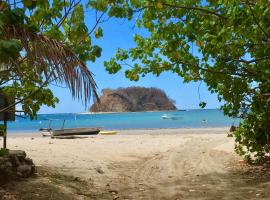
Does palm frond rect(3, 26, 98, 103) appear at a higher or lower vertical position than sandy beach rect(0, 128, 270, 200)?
higher

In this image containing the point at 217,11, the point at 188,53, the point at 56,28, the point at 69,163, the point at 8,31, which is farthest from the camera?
the point at 69,163

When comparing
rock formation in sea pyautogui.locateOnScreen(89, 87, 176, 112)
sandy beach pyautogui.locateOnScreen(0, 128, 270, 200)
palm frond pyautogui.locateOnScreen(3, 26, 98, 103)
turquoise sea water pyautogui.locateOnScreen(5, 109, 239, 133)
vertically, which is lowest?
sandy beach pyautogui.locateOnScreen(0, 128, 270, 200)

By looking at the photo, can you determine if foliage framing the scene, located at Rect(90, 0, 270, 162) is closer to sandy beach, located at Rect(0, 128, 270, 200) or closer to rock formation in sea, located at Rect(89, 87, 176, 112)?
sandy beach, located at Rect(0, 128, 270, 200)

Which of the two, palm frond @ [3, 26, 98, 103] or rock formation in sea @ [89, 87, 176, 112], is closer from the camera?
palm frond @ [3, 26, 98, 103]

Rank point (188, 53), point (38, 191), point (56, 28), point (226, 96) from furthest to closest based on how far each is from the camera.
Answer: point (226, 96), point (188, 53), point (38, 191), point (56, 28)

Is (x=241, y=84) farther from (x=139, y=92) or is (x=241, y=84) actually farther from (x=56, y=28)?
(x=139, y=92)

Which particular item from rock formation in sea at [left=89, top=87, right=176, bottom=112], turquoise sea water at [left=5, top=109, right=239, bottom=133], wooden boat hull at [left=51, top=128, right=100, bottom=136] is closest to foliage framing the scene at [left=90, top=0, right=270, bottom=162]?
turquoise sea water at [left=5, top=109, right=239, bottom=133]

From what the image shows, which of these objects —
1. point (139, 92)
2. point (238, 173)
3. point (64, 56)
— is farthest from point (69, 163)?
point (139, 92)

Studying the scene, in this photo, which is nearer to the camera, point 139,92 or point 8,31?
point 8,31

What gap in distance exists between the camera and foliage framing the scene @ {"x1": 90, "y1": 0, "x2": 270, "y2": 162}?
777 cm

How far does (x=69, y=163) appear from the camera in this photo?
12828mm

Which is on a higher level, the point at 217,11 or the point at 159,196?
the point at 217,11

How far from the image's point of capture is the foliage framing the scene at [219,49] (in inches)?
306

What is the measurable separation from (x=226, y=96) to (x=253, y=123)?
1.25m
